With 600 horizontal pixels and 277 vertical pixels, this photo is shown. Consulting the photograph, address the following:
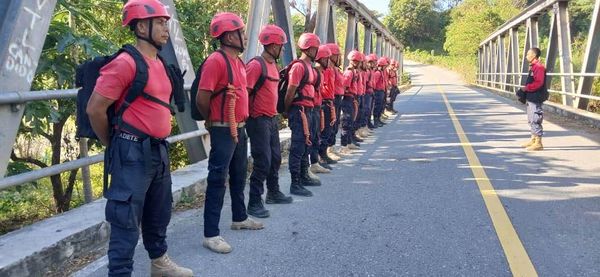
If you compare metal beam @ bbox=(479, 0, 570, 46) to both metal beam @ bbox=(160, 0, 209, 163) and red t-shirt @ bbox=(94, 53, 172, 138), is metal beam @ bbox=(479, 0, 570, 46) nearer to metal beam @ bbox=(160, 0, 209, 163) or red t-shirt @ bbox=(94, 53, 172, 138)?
metal beam @ bbox=(160, 0, 209, 163)

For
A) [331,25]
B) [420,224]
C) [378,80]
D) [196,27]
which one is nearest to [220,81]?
[420,224]

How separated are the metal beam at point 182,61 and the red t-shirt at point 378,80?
243 inches

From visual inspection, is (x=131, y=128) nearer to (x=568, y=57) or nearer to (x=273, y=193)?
(x=273, y=193)

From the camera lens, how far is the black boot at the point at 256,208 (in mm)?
5117

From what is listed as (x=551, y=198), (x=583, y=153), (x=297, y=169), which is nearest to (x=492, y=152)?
(x=583, y=153)

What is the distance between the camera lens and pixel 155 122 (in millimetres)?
3160

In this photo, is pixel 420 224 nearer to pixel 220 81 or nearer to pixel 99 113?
pixel 220 81

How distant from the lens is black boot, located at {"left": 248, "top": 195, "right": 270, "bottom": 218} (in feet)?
16.8

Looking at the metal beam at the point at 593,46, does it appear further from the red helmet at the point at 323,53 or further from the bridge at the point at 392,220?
the red helmet at the point at 323,53

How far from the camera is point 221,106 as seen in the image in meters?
4.19

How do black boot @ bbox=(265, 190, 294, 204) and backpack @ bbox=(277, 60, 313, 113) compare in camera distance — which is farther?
backpack @ bbox=(277, 60, 313, 113)

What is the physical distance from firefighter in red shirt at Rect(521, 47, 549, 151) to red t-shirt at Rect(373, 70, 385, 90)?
12.7 ft

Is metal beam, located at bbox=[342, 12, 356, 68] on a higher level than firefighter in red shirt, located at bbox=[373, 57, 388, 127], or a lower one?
higher

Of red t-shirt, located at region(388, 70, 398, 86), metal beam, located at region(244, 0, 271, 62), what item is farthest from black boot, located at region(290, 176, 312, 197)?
red t-shirt, located at region(388, 70, 398, 86)
